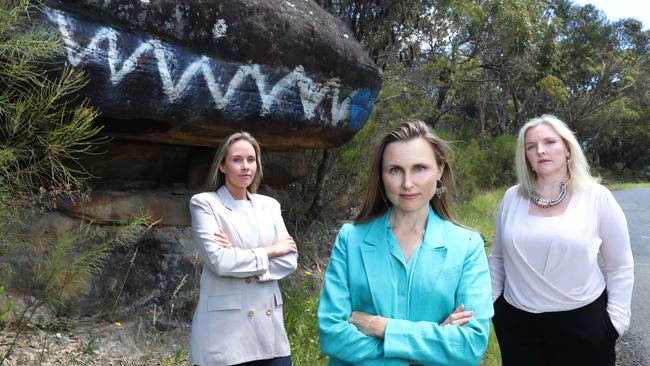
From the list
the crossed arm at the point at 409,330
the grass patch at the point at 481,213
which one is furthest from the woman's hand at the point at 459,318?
the grass patch at the point at 481,213

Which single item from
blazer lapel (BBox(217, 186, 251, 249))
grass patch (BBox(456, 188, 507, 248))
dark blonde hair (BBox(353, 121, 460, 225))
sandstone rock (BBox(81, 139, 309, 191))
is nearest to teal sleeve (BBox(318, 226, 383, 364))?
dark blonde hair (BBox(353, 121, 460, 225))

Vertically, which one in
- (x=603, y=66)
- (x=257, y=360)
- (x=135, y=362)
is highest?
(x=603, y=66)

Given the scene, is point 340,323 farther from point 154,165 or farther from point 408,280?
point 154,165

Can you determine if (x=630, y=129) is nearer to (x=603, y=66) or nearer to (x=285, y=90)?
(x=603, y=66)

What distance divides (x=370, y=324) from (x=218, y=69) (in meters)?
2.89

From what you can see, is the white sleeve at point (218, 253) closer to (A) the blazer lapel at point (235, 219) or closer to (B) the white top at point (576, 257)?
(A) the blazer lapel at point (235, 219)

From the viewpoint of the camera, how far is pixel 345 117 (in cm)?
525

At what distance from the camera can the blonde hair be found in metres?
2.74

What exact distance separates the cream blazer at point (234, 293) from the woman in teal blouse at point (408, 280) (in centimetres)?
82

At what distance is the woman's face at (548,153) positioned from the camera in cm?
273

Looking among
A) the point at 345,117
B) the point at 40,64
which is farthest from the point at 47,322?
the point at 345,117

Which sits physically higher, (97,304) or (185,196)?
(185,196)

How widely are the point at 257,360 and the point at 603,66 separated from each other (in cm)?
2500

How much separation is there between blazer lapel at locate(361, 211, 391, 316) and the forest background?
1866mm
